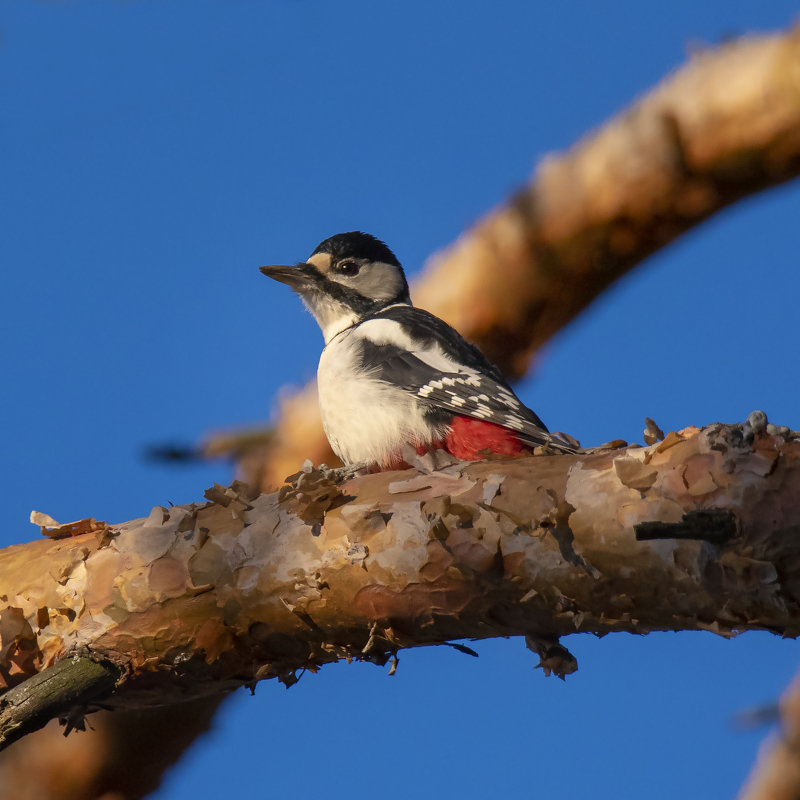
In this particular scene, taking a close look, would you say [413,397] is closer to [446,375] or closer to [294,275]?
[446,375]

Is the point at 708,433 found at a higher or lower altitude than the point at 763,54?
lower

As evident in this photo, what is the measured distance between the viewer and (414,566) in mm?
2826

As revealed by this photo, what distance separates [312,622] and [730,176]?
2.45 metres

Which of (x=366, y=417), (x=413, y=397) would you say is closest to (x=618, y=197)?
(x=413, y=397)

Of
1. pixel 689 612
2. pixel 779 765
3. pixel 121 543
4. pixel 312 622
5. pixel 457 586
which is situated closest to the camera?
pixel 689 612

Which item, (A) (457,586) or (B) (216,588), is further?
(B) (216,588)

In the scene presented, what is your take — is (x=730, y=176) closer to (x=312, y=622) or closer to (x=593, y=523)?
(x=593, y=523)

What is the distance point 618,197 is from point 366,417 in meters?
1.36

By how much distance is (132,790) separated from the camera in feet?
15.4

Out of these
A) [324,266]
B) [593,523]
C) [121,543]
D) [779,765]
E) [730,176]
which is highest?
[324,266]

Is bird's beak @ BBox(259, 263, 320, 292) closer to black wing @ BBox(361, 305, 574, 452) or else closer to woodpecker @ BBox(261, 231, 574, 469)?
woodpecker @ BBox(261, 231, 574, 469)

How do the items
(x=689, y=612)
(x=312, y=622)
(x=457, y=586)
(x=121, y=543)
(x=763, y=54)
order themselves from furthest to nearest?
(x=763, y=54) < (x=121, y=543) < (x=312, y=622) < (x=457, y=586) < (x=689, y=612)

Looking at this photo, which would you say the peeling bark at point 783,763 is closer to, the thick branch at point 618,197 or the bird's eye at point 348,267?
the thick branch at point 618,197

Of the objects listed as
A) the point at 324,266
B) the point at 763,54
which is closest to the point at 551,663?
the point at 763,54
